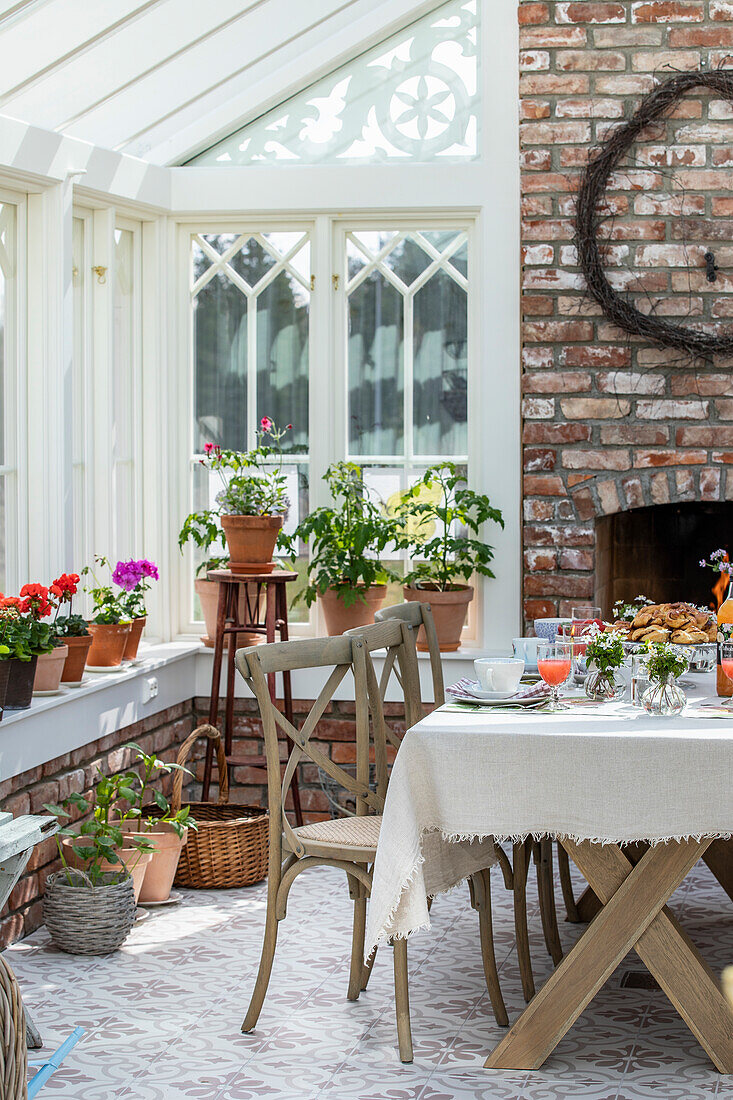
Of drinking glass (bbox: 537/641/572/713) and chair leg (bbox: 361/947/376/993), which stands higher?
drinking glass (bbox: 537/641/572/713)

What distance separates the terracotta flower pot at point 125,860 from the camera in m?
3.62

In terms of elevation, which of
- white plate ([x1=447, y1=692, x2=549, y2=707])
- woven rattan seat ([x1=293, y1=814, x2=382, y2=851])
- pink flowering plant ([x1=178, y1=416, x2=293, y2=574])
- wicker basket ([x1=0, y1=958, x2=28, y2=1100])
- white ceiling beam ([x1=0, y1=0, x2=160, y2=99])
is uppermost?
white ceiling beam ([x1=0, y1=0, x2=160, y2=99])

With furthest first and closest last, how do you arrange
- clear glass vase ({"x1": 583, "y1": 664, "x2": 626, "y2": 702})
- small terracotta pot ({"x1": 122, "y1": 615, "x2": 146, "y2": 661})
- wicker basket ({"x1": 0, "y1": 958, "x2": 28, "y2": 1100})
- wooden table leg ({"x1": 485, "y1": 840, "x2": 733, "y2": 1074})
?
1. small terracotta pot ({"x1": 122, "y1": 615, "x2": 146, "y2": 661})
2. clear glass vase ({"x1": 583, "y1": 664, "x2": 626, "y2": 702})
3. wooden table leg ({"x1": 485, "y1": 840, "x2": 733, "y2": 1074})
4. wicker basket ({"x1": 0, "y1": 958, "x2": 28, "y2": 1100})

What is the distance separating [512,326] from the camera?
469cm

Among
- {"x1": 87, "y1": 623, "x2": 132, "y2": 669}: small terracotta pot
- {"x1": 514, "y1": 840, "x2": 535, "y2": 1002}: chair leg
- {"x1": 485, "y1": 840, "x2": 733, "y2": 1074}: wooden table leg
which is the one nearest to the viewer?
{"x1": 485, "y1": 840, "x2": 733, "y2": 1074}: wooden table leg

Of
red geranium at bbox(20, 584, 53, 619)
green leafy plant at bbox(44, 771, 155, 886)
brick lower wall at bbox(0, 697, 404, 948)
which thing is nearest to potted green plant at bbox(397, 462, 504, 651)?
brick lower wall at bbox(0, 697, 404, 948)

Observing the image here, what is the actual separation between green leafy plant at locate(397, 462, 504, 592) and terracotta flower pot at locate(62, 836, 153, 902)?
152 centimetres

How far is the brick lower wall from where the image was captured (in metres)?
3.62

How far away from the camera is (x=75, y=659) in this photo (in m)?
3.92

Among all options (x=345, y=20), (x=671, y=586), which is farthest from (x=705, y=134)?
(x=671, y=586)

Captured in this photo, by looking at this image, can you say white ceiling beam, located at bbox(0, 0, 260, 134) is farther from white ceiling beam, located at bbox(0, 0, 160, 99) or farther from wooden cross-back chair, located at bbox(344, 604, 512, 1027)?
wooden cross-back chair, located at bbox(344, 604, 512, 1027)

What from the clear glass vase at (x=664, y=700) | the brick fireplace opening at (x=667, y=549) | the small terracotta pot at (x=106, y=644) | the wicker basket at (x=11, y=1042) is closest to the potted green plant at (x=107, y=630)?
the small terracotta pot at (x=106, y=644)

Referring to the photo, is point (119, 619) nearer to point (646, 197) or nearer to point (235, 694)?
point (235, 694)

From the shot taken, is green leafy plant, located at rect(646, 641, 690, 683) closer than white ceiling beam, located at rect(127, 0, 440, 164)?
Yes
